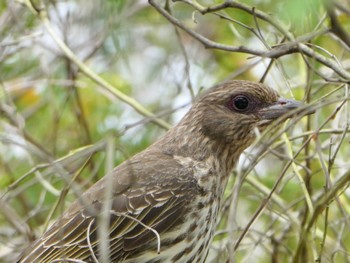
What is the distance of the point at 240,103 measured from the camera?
17.1 feet

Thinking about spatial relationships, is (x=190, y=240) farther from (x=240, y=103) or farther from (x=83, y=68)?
(x=83, y=68)

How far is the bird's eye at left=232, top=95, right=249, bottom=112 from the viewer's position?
5168 millimetres

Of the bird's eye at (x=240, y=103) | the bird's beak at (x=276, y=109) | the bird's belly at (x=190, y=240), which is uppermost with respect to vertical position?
the bird's eye at (x=240, y=103)

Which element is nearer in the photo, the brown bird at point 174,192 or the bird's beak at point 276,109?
the brown bird at point 174,192

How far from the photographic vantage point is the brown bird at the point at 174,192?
4.64m

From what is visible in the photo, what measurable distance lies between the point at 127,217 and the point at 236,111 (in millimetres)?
1052

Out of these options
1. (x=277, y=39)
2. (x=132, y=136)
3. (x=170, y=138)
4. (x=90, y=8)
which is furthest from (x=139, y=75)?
(x=277, y=39)

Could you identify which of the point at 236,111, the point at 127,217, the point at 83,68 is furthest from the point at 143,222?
the point at 83,68

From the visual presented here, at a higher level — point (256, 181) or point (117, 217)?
point (256, 181)

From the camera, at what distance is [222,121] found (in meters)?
5.29

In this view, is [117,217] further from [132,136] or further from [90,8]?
[90,8]

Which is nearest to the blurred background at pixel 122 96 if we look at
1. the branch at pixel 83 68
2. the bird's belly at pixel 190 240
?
the branch at pixel 83 68

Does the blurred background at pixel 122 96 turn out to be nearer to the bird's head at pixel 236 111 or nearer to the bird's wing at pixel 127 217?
the bird's head at pixel 236 111

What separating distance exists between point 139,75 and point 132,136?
63.5 inches
